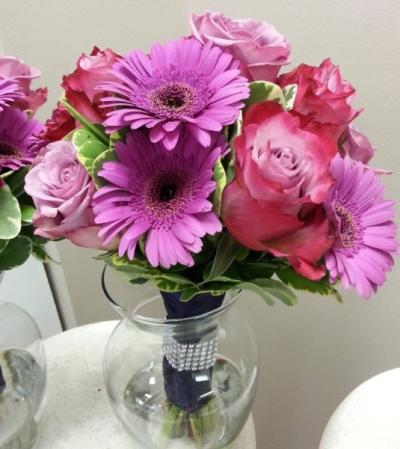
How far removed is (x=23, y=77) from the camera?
52 centimetres

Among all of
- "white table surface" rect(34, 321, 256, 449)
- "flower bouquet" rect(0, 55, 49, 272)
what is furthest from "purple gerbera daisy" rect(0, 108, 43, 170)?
"white table surface" rect(34, 321, 256, 449)

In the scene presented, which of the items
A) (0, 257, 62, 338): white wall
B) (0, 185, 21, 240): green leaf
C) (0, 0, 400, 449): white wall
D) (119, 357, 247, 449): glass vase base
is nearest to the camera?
(0, 185, 21, 240): green leaf

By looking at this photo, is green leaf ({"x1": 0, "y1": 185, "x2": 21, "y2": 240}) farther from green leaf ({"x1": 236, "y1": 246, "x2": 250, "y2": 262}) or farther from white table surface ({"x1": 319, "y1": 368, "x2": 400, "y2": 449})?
white table surface ({"x1": 319, "y1": 368, "x2": 400, "y2": 449})

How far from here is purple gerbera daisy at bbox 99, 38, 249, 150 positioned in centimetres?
39

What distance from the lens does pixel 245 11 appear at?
32.6 inches

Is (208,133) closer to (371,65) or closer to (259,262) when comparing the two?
(259,262)

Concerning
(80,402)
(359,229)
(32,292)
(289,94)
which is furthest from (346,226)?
(32,292)

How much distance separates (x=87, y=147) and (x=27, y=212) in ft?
0.41

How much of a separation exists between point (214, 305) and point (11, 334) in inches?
10.1

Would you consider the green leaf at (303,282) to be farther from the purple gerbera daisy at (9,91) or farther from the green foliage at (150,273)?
the purple gerbera daisy at (9,91)

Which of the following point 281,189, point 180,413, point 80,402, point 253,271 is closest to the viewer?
point 281,189

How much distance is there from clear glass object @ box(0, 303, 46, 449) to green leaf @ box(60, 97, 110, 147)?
30 centimetres

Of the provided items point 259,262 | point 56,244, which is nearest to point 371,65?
point 259,262

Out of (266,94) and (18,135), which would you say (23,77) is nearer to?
(18,135)
